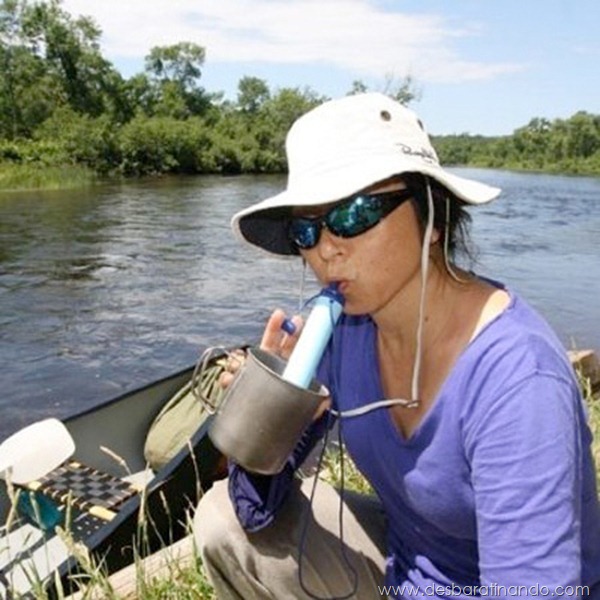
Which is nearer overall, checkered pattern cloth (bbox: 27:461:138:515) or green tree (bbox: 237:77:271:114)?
checkered pattern cloth (bbox: 27:461:138:515)

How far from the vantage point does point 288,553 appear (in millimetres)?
2113

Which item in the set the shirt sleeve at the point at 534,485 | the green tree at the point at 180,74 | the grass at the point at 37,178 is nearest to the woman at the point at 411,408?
the shirt sleeve at the point at 534,485

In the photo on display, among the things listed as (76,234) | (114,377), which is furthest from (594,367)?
(76,234)

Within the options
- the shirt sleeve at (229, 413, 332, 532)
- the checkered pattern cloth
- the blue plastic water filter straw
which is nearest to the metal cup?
the blue plastic water filter straw

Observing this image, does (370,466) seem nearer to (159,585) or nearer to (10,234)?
(159,585)

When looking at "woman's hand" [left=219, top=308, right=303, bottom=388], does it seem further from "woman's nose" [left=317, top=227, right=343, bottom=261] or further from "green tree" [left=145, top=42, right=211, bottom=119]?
"green tree" [left=145, top=42, right=211, bottom=119]

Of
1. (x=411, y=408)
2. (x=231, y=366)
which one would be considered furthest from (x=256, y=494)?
(x=411, y=408)

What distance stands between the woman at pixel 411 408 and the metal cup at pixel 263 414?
0.14 m

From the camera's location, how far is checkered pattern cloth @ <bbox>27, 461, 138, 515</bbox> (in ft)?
13.3

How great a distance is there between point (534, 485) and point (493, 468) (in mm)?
83

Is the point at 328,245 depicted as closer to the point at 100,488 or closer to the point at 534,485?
the point at 534,485

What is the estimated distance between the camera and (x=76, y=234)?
19500 mm

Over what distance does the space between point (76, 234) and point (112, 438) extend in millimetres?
15430

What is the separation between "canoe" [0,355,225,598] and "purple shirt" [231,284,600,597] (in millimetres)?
1096
